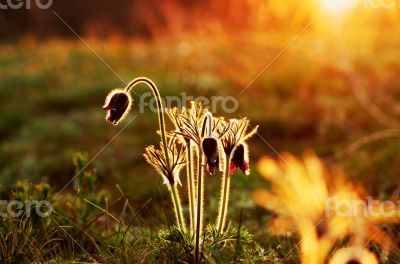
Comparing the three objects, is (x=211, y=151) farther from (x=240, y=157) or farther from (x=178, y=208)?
(x=178, y=208)

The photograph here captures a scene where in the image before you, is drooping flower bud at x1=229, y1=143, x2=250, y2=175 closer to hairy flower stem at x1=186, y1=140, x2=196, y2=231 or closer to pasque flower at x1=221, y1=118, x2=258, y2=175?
pasque flower at x1=221, y1=118, x2=258, y2=175

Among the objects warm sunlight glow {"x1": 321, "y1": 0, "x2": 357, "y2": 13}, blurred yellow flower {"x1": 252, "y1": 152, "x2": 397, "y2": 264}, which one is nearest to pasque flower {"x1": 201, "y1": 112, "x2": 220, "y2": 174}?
blurred yellow flower {"x1": 252, "y1": 152, "x2": 397, "y2": 264}

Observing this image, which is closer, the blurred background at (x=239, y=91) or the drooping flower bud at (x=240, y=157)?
the drooping flower bud at (x=240, y=157)

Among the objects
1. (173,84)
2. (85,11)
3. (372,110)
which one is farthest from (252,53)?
(85,11)

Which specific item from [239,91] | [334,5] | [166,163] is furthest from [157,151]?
[239,91]

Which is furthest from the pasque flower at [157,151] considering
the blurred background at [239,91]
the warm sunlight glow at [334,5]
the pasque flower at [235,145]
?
the warm sunlight glow at [334,5]

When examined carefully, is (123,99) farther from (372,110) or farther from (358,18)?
(358,18)

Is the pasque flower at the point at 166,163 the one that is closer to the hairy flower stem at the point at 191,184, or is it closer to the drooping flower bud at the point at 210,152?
the hairy flower stem at the point at 191,184

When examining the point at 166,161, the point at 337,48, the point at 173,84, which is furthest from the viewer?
the point at 337,48

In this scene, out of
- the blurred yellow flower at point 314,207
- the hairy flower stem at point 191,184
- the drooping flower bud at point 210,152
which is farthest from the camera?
the blurred yellow flower at point 314,207
